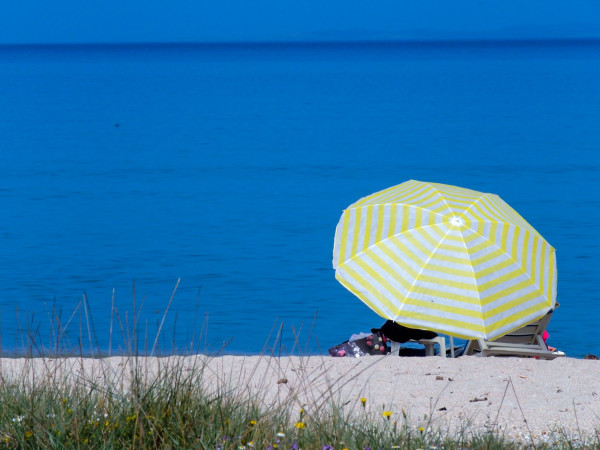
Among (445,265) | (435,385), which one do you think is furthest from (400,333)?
(435,385)

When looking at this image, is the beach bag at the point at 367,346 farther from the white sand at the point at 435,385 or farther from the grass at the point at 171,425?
the grass at the point at 171,425

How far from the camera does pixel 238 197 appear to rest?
22.2 meters

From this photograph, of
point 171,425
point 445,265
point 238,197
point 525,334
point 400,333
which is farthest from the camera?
point 238,197

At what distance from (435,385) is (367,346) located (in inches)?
59.7

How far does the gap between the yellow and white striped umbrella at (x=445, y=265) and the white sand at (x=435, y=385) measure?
1.30 ft

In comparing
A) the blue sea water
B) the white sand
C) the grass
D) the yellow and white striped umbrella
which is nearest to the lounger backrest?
the white sand

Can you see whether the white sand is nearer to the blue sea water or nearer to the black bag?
the blue sea water

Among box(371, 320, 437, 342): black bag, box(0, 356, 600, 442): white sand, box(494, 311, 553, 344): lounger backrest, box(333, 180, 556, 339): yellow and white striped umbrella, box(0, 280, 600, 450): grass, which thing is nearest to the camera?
box(0, 280, 600, 450): grass

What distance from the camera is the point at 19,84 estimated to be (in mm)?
68500

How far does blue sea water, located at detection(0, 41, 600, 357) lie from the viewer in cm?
1158

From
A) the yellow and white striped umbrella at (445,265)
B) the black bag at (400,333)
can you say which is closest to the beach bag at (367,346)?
the black bag at (400,333)

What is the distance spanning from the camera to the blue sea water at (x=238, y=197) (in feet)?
38.0

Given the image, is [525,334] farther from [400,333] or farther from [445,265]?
[445,265]

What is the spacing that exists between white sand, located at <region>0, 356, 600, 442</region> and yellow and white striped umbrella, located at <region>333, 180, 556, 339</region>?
40cm
